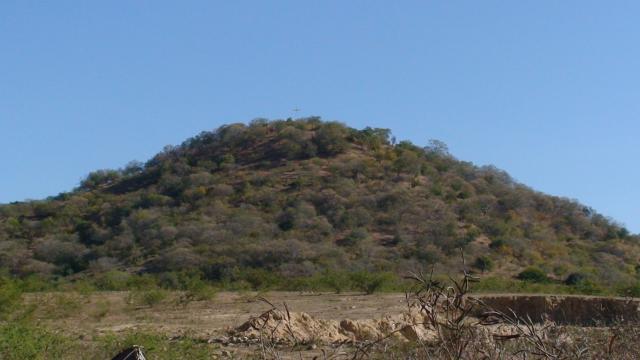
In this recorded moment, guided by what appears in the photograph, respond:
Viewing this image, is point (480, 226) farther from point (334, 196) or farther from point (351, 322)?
point (351, 322)

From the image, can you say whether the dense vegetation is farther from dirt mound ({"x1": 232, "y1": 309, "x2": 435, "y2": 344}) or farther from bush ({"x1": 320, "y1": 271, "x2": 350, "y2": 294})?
dirt mound ({"x1": 232, "y1": 309, "x2": 435, "y2": 344})

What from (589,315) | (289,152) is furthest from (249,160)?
(589,315)

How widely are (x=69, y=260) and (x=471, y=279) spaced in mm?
42561

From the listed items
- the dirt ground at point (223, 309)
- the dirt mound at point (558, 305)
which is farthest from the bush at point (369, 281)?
the dirt mound at point (558, 305)

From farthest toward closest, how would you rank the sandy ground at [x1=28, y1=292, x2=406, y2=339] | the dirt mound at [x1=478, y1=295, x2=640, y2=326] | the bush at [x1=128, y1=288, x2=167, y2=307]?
the bush at [x1=128, y1=288, x2=167, y2=307] → the dirt mound at [x1=478, y1=295, x2=640, y2=326] → the sandy ground at [x1=28, y1=292, x2=406, y2=339]

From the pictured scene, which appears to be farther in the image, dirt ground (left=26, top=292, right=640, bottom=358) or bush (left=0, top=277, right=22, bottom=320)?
dirt ground (left=26, top=292, right=640, bottom=358)

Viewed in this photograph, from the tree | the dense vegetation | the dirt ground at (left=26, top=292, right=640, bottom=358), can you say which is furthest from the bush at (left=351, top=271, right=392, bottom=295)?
the tree

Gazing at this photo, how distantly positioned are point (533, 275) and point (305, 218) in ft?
40.2

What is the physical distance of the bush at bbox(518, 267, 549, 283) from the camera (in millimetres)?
39938

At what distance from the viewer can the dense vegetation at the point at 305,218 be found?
42.9 m

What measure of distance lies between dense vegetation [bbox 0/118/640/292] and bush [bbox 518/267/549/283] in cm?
9

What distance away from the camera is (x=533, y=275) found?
134 ft

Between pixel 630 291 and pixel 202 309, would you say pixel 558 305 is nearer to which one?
pixel 630 291

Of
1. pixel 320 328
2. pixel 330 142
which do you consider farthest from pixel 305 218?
pixel 320 328
